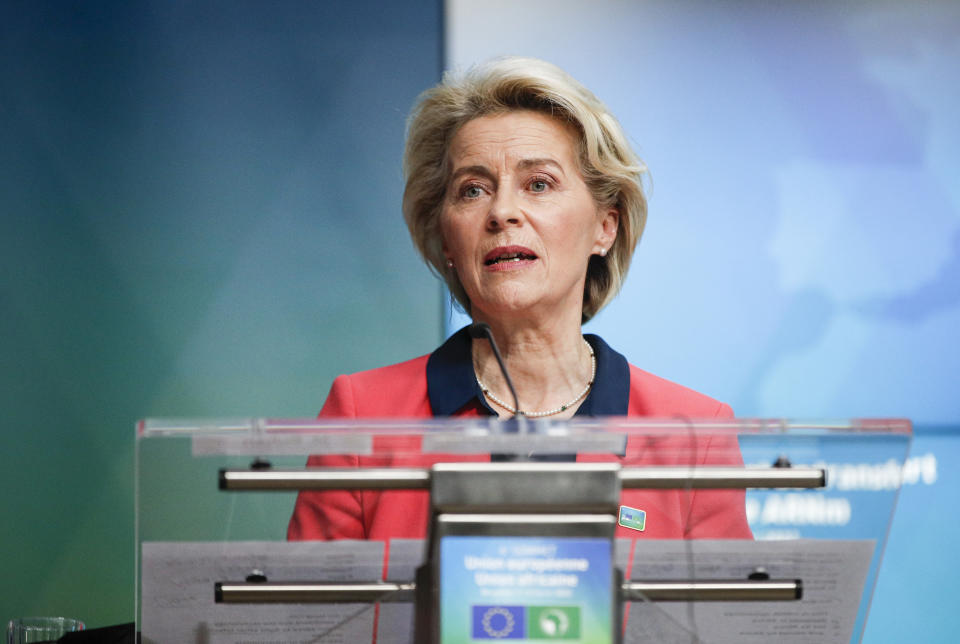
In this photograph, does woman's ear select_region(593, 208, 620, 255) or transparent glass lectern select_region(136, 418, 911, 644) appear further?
woman's ear select_region(593, 208, 620, 255)

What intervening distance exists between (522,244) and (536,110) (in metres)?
0.31

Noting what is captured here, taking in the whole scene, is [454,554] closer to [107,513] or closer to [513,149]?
[513,149]

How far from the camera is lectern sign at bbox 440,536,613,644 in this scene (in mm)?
932

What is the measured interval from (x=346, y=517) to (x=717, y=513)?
1.39ft

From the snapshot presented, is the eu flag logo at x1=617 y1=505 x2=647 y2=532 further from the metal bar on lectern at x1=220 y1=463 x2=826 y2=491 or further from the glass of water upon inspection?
the glass of water

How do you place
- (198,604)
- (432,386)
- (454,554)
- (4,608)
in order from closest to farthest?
1. (454,554)
2. (198,604)
3. (432,386)
4. (4,608)

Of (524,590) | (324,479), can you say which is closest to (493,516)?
(524,590)

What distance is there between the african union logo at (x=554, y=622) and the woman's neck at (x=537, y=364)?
1026 millimetres

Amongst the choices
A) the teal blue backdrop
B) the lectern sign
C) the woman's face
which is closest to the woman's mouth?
the woman's face

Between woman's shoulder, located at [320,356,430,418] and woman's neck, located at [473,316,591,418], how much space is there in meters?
0.12

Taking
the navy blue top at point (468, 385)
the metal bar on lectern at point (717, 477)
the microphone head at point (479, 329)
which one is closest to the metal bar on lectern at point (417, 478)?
the metal bar on lectern at point (717, 477)

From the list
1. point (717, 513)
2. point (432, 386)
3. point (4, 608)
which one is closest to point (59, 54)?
point (4, 608)

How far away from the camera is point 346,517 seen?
3.78ft

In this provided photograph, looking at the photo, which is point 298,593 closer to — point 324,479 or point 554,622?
point 324,479
